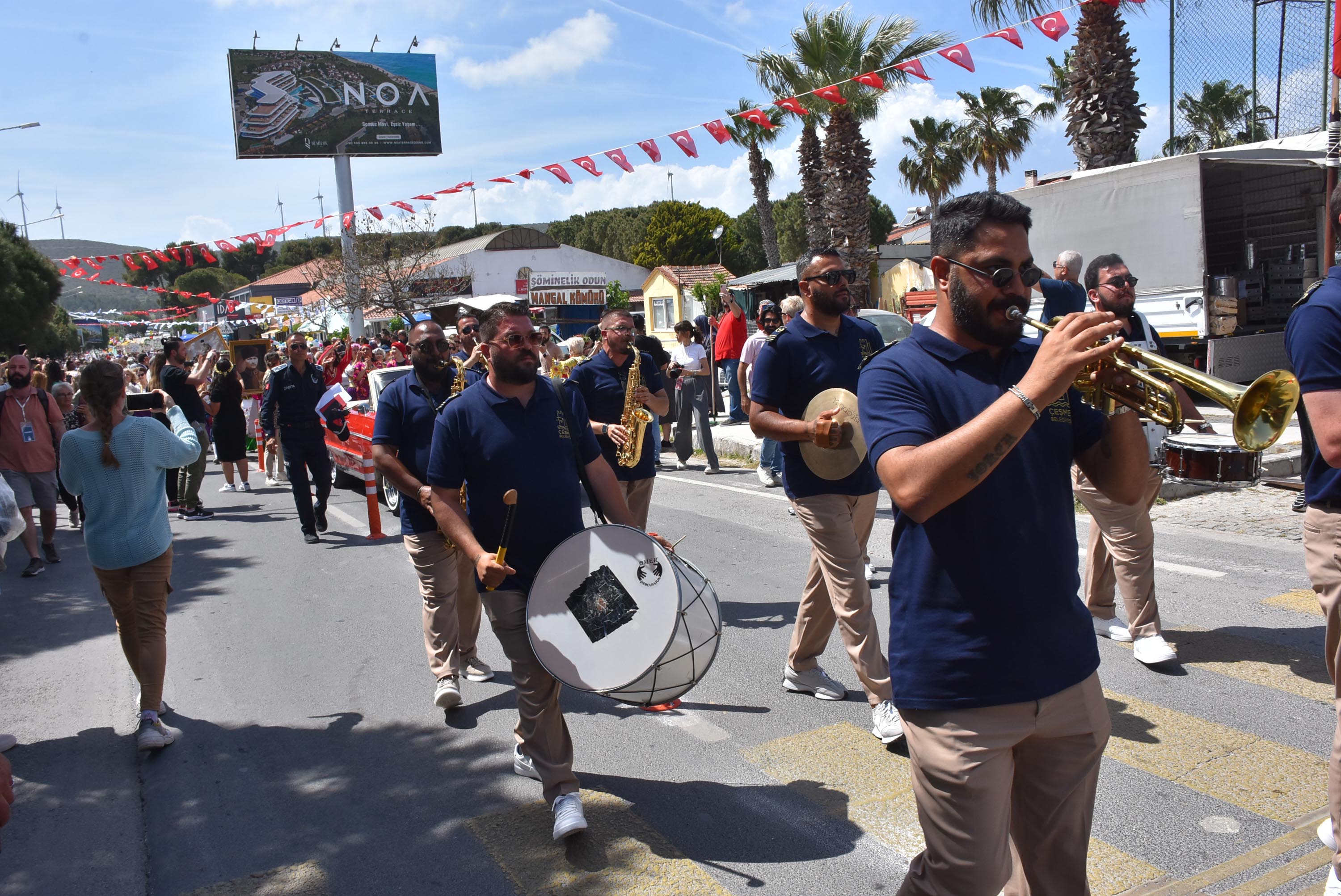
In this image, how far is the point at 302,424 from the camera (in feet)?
32.4

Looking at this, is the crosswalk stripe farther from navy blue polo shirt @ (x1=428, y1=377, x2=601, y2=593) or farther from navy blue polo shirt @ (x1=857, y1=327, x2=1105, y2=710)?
navy blue polo shirt @ (x1=428, y1=377, x2=601, y2=593)

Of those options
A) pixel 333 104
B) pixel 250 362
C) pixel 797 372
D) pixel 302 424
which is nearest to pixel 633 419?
pixel 797 372

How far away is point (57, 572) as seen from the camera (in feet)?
30.5

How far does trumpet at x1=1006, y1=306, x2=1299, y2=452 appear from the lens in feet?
7.10

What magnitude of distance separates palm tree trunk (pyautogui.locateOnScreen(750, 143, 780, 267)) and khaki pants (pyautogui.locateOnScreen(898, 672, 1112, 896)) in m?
39.1

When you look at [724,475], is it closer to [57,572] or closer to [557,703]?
[57,572]

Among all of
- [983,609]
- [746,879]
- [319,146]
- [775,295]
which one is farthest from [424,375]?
[319,146]

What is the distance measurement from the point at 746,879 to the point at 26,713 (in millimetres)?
4415

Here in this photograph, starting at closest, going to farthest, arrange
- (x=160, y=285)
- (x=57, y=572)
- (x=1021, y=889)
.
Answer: (x=1021, y=889) < (x=57, y=572) < (x=160, y=285)

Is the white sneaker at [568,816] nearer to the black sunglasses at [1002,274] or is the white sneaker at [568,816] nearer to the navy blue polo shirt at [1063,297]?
the black sunglasses at [1002,274]

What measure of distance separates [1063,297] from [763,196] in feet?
120

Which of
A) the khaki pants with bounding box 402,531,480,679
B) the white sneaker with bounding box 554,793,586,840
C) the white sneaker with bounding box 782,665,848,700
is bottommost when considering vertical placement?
the white sneaker with bounding box 782,665,848,700

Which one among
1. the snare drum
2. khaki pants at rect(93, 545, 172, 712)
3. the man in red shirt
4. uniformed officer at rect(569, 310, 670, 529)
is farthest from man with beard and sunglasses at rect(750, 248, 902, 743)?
the man in red shirt

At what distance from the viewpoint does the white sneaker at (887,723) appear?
4.26 m
